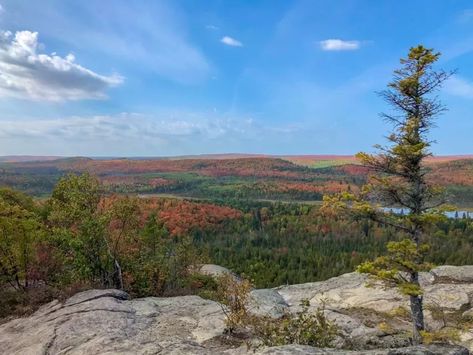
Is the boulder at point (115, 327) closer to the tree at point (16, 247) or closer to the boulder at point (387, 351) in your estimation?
the boulder at point (387, 351)

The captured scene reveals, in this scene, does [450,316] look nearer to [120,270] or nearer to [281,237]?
[120,270]

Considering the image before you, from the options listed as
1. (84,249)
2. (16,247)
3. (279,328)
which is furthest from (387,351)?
(16,247)

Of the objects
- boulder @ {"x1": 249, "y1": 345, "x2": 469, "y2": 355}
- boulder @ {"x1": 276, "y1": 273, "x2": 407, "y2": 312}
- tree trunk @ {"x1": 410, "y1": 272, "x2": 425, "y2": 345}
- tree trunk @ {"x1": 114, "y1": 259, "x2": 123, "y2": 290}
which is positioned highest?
boulder @ {"x1": 249, "y1": 345, "x2": 469, "y2": 355}

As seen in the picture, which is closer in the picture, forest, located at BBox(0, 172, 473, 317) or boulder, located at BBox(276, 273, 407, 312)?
forest, located at BBox(0, 172, 473, 317)

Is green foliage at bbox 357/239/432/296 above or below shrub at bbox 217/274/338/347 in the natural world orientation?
above

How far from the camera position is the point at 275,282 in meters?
98.9

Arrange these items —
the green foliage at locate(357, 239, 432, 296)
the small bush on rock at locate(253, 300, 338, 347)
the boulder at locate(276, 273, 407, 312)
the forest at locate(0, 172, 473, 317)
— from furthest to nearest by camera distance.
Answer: the boulder at locate(276, 273, 407, 312), the forest at locate(0, 172, 473, 317), the green foliage at locate(357, 239, 432, 296), the small bush on rock at locate(253, 300, 338, 347)

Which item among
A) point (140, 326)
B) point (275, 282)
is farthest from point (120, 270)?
point (275, 282)

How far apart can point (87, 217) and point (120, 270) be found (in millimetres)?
4847

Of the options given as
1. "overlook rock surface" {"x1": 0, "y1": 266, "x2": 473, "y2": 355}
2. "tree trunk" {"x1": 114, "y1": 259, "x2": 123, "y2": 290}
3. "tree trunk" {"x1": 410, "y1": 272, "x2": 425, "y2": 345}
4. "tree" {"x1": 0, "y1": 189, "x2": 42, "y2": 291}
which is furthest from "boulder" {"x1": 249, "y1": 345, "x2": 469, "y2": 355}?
"tree" {"x1": 0, "y1": 189, "x2": 42, "y2": 291}

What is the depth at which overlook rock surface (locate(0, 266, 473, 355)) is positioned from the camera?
56.3ft

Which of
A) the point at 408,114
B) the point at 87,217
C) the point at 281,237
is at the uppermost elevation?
the point at 408,114

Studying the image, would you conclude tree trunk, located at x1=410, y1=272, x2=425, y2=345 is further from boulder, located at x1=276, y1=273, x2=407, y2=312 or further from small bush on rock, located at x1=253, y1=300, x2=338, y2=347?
boulder, located at x1=276, y1=273, x2=407, y2=312

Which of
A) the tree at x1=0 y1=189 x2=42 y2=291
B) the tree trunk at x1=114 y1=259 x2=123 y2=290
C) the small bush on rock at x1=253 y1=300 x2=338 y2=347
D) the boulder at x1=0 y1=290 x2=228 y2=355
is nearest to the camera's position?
the boulder at x1=0 y1=290 x2=228 y2=355
